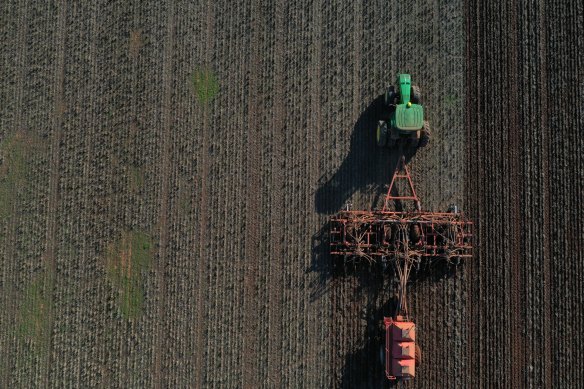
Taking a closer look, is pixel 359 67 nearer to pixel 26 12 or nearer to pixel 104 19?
pixel 104 19

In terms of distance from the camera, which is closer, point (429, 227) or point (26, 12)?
point (429, 227)

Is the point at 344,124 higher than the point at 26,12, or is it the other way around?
the point at 26,12

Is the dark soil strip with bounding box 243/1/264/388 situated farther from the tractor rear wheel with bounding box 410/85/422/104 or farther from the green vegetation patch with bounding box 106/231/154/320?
the tractor rear wheel with bounding box 410/85/422/104

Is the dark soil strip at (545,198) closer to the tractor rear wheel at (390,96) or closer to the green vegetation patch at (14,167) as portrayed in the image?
the tractor rear wheel at (390,96)

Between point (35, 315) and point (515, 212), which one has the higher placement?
point (515, 212)

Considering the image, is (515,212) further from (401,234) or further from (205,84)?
(205,84)

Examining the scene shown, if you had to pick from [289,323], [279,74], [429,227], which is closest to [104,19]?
[279,74]

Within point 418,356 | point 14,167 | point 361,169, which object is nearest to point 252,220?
point 361,169
